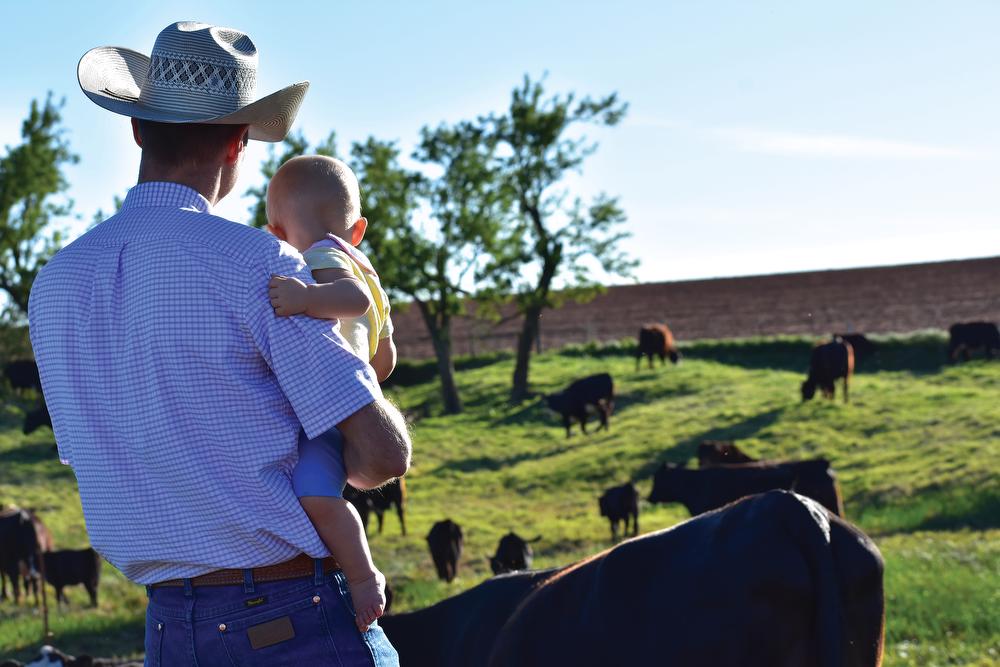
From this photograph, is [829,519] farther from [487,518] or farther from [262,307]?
[487,518]

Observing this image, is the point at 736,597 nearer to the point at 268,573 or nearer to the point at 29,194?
the point at 268,573

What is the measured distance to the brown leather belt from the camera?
2465mm

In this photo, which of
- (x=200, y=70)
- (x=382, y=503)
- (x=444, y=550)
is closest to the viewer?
(x=200, y=70)

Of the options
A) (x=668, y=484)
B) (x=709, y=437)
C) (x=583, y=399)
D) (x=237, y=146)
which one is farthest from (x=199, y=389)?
(x=583, y=399)

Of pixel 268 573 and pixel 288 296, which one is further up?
pixel 288 296

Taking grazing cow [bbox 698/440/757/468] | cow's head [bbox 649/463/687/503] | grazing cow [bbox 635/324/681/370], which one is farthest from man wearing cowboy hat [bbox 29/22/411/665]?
grazing cow [bbox 635/324/681/370]

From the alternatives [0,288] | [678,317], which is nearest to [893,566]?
[0,288]

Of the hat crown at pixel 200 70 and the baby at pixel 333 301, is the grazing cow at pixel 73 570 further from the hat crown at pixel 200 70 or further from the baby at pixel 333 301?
the hat crown at pixel 200 70

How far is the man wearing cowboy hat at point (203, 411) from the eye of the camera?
2.40 m

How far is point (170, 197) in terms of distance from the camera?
8.46 feet

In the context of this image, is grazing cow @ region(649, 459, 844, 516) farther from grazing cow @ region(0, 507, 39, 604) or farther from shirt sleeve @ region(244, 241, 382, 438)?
shirt sleeve @ region(244, 241, 382, 438)

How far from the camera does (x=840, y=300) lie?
5788 centimetres

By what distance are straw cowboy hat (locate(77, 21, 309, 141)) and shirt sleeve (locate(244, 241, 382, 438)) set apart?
1.36 ft

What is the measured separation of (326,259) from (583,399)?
28.6 m
